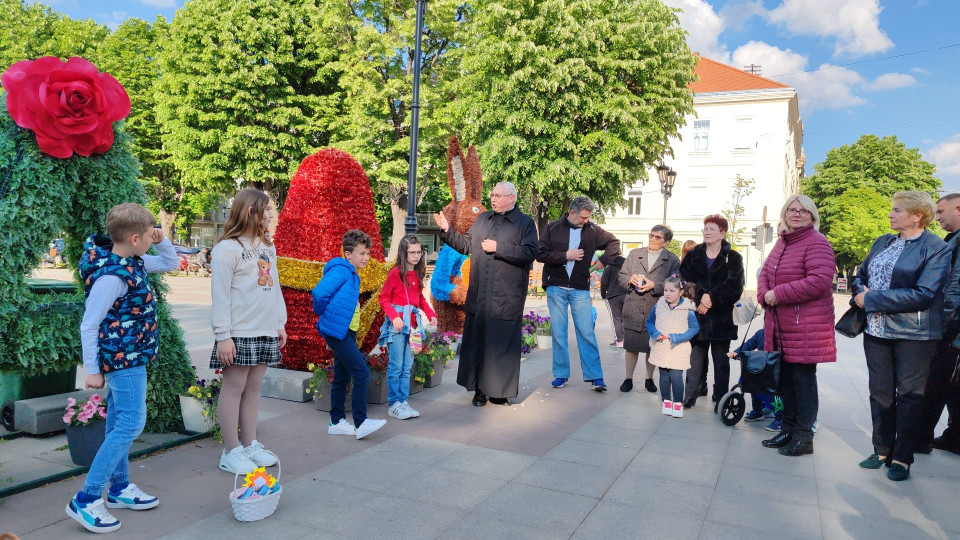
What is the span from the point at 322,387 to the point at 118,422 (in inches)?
96.0

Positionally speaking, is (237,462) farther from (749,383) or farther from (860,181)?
(860,181)

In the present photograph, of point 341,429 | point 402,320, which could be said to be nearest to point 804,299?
point 402,320

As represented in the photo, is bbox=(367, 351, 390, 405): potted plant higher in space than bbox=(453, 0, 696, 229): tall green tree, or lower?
lower

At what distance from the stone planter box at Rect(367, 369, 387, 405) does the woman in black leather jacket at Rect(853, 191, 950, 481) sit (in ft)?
13.6

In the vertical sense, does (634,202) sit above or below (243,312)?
above

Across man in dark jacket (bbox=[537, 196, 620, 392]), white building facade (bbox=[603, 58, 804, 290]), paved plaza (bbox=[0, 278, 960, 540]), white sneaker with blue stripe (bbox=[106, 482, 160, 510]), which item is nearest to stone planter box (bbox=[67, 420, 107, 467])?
paved plaza (bbox=[0, 278, 960, 540])

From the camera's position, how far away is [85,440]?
409 centimetres

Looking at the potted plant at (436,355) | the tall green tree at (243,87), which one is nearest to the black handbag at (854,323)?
the potted plant at (436,355)

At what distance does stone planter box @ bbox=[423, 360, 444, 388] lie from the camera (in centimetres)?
692

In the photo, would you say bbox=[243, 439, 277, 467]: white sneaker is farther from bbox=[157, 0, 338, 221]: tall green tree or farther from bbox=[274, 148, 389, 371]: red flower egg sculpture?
bbox=[157, 0, 338, 221]: tall green tree

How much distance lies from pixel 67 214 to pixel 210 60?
23729 mm

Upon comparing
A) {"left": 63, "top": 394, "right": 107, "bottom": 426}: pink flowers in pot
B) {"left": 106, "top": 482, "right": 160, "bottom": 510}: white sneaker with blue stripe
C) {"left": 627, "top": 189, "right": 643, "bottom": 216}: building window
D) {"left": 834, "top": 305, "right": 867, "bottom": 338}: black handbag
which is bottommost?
{"left": 106, "top": 482, "right": 160, "bottom": 510}: white sneaker with blue stripe

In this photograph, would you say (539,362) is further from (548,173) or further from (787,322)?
(548,173)

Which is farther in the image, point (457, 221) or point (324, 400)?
point (457, 221)
